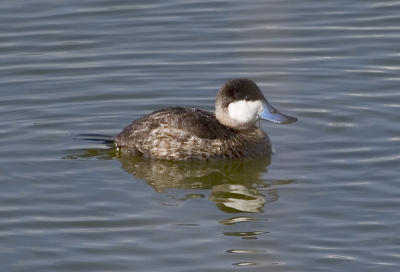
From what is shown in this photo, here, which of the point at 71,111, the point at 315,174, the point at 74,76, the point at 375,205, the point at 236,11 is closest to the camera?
the point at 375,205

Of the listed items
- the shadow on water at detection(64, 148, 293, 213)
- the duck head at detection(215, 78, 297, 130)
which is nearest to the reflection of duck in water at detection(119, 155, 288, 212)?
the shadow on water at detection(64, 148, 293, 213)

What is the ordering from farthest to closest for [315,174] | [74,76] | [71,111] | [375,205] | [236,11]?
[236,11], [74,76], [71,111], [315,174], [375,205]

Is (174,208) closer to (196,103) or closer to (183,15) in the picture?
(196,103)

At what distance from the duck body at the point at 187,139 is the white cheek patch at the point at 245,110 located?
0.52 ft

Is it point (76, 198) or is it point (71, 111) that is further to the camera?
point (71, 111)

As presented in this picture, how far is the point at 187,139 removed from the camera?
36.1 feet

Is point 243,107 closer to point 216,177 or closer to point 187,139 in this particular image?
point 187,139

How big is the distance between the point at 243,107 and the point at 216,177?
815 mm

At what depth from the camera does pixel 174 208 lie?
9.77 meters

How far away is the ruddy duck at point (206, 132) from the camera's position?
36.2ft

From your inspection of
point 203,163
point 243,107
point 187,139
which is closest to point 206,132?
point 187,139

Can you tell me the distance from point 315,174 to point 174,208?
4.93 feet

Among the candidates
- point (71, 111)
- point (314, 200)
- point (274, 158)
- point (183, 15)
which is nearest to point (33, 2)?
point (183, 15)

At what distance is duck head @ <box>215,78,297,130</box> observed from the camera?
11.1 meters
